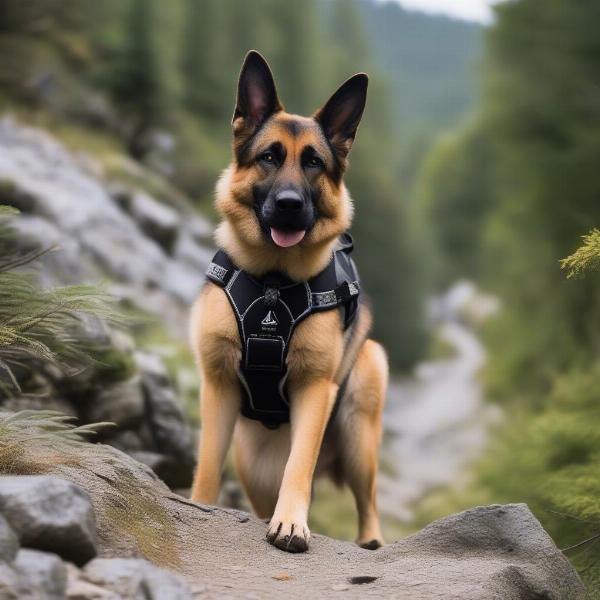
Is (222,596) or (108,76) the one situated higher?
(108,76)

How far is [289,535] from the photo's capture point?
13.5ft

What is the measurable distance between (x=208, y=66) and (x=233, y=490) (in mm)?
25220

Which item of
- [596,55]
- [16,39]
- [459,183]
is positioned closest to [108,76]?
[16,39]

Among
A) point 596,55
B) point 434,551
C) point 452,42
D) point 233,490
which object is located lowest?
point 434,551

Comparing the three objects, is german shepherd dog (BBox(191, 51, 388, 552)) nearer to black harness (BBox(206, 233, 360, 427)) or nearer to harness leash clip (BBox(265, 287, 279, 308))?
black harness (BBox(206, 233, 360, 427))

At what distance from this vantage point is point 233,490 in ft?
26.2

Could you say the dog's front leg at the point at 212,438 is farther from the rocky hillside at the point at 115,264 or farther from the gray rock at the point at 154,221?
the gray rock at the point at 154,221

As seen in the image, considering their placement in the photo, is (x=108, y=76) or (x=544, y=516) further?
(x=108, y=76)

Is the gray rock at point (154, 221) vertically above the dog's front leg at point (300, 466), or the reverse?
the gray rock at point (154, 221)

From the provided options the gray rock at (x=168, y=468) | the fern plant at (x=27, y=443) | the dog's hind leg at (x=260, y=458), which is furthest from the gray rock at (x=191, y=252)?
the fern plant at (x=27, y=443)

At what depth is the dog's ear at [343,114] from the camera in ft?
15.9

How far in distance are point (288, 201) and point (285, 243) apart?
0.82 feet

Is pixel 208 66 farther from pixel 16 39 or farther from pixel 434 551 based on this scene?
pixel 434 551

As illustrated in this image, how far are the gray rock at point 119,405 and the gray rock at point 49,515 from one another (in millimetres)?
3004
